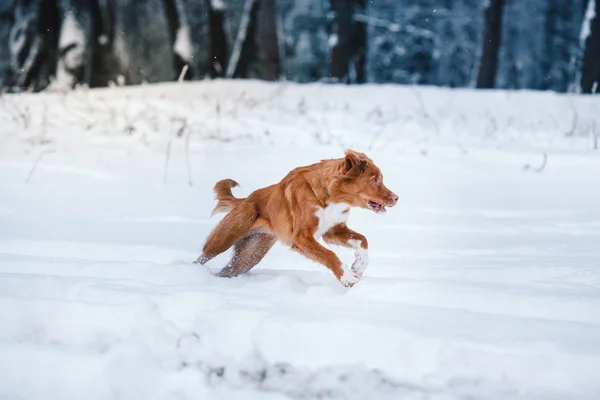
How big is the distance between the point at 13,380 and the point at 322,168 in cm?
199

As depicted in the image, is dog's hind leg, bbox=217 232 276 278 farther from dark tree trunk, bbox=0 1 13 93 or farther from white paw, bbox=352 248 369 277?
dark tree trunk, bbox=0 1 13 93

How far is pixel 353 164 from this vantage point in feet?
13.4

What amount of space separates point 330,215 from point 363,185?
0.26 m

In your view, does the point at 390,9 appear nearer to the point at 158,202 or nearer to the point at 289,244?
the point at 158,202

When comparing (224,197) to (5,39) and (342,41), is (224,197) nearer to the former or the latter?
(342,41)

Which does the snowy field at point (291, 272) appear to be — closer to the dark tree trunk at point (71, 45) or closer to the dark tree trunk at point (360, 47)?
the dark tree trunk at point (360, 47)

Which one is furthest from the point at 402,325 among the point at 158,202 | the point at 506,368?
the point at 158,202

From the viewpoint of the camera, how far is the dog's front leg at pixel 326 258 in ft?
13.2

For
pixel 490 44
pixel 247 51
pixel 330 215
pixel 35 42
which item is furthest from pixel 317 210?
pixel 35 42

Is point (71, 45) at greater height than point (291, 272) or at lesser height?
lesser

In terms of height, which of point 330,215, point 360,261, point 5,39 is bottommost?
point 5,39

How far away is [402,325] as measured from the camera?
10.7 feet

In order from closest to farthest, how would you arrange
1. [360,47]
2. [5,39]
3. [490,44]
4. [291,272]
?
1. [291,272]
2. [490,44]
3. [360,47]
4. [5,39]

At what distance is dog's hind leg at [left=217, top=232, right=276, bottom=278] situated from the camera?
464cm
